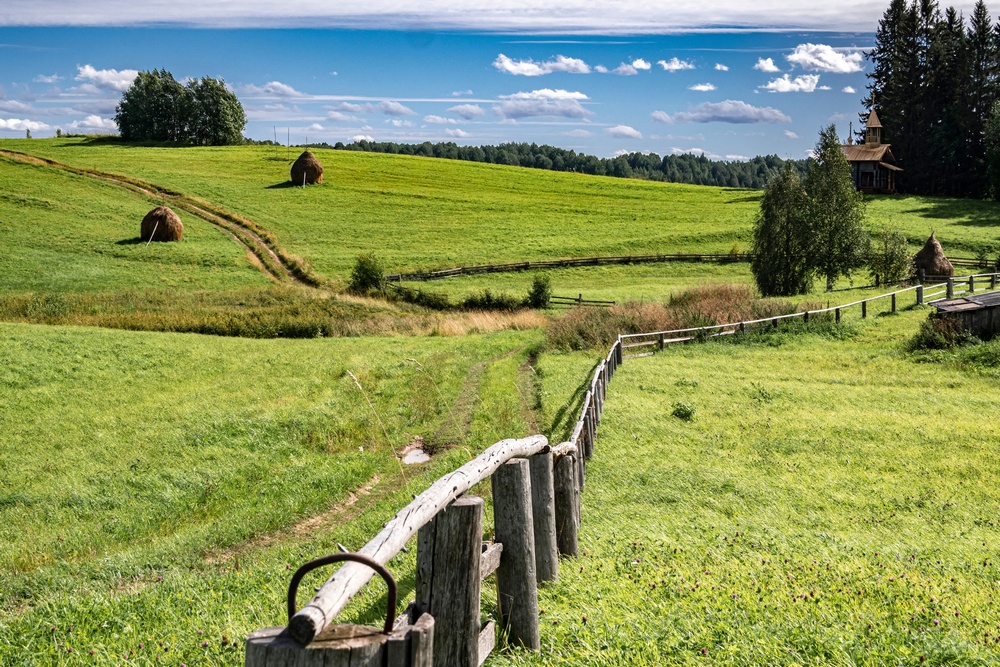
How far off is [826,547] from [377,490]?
27.7 ft

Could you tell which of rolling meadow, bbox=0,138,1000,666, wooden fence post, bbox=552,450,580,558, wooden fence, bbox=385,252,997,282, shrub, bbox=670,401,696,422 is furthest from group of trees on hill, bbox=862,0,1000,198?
wooden fence post, bbox=552,450,580,558

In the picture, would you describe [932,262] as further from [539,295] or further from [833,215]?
[539,295]

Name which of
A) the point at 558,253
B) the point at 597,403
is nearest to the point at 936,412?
the point at 597,403

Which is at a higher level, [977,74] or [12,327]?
[977,74]

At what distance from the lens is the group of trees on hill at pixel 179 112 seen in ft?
383

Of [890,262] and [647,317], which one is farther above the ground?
[890,262]

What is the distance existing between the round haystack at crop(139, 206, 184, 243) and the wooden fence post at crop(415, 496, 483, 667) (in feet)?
184

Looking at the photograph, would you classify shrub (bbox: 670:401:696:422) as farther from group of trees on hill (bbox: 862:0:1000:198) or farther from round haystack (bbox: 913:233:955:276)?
group of trees on hill (bbox: 862:0:1000:198)

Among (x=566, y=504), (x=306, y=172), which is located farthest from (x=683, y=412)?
(x=306, y=172)

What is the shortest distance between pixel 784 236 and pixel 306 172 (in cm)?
5306

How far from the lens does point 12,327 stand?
3050 cm

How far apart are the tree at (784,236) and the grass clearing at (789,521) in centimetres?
1869

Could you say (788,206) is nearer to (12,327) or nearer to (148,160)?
(12,327)

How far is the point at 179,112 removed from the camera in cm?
11819
